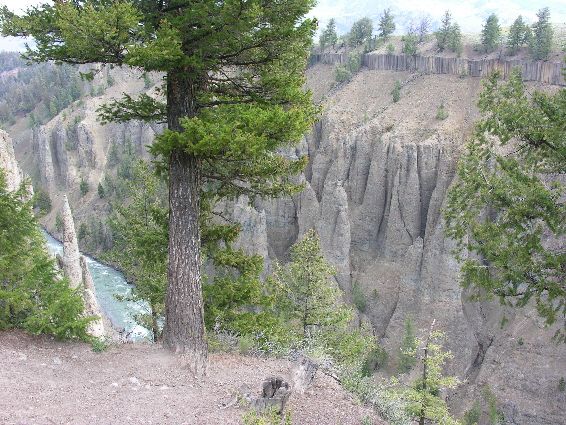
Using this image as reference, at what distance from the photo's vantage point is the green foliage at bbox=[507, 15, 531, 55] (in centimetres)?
5266

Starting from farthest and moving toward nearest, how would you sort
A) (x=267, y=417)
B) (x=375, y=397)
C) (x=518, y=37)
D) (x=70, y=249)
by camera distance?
1. (x=518, y=37)
2. (x=70, y=249)
3. (x=375, y=397)
4. (x=267, y=417)

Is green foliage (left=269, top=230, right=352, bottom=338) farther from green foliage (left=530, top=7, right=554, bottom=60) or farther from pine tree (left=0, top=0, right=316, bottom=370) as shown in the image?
green foliage (left=530, top=7, right=554, bottom=60)

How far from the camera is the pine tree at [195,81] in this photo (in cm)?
712

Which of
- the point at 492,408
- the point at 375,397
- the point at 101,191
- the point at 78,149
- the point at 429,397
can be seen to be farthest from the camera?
the point at 78,149

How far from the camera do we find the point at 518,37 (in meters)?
52.8

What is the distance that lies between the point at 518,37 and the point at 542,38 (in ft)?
9.18

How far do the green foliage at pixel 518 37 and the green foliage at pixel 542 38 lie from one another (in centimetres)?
75

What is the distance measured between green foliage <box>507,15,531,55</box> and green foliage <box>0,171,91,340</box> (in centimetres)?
5422

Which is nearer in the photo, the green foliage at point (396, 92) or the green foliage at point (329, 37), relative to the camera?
the green foliage at point (396, 92)

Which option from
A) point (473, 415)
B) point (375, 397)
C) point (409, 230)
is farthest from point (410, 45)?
point (375, 397)

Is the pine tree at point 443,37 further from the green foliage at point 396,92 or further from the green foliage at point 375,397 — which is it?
the green foliage at point 375,397

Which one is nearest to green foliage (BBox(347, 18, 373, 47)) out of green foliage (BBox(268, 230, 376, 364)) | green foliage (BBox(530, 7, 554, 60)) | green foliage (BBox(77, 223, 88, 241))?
green foliage (BBox(530, 7, 554, 60))

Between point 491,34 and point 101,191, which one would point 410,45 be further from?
point 101,191

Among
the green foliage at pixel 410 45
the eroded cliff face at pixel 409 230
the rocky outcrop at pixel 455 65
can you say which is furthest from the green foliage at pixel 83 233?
the green foliage at pixel 410 45
